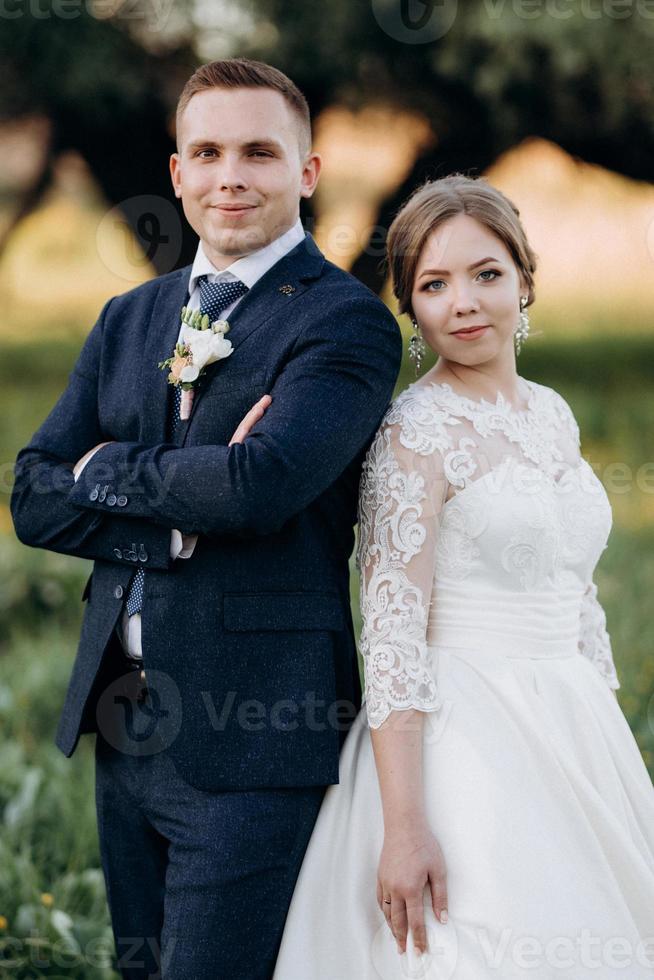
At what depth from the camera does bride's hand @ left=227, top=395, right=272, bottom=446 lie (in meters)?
2.19

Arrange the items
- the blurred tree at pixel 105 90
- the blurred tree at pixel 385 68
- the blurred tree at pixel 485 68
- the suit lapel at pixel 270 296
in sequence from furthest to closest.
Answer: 1. the blurred tree at pixel 105 90
2. the blurred tree at pixel 385 68
3. the blurred tree at pixel 485 68
4. the suit lapel at pixel 270 296

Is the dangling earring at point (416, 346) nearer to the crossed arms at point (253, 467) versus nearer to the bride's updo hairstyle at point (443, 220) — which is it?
the bride's updo hairstyle at point (443, 220)

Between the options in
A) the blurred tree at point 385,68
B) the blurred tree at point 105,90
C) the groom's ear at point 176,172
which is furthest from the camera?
the blurred tree at point 105,90

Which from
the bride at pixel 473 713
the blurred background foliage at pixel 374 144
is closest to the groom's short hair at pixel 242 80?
the bride at pixel 473 713

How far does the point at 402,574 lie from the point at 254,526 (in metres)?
0.31

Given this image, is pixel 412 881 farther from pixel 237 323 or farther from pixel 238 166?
pixel 238 166

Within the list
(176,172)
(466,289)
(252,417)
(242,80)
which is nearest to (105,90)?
(176,172)

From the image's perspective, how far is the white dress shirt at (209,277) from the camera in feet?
7.43

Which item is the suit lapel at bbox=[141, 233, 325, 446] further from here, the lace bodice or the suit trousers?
the suit trousers

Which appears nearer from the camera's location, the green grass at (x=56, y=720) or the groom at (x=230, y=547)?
the groom at (x=230, y=547)

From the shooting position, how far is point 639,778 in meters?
2.37

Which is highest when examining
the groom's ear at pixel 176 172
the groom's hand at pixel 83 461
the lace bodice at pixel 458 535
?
the groom's ear at pixel 176 172

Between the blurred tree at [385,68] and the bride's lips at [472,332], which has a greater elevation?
the blurred tree at [385,68]

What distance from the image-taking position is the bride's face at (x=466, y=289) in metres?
2.32
